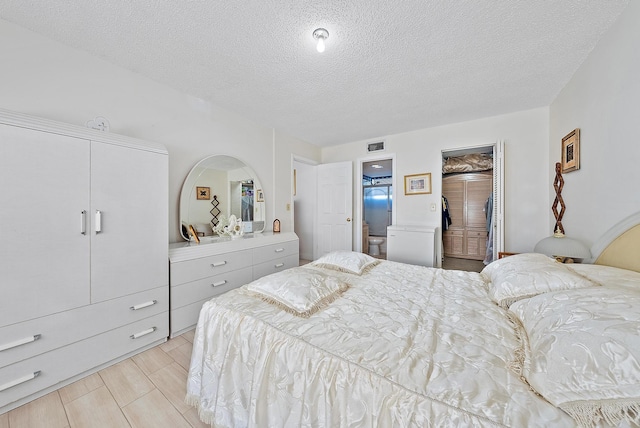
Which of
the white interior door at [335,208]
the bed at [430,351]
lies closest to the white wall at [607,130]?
the bed at [430,351]

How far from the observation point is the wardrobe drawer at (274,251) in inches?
110

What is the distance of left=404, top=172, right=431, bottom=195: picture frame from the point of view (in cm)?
360

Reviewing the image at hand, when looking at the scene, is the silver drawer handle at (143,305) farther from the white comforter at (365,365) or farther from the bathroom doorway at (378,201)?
the bathroom doorway at (378,201)

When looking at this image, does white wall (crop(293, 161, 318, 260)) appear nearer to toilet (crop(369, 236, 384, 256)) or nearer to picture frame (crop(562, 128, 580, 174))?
toilet (crop(369, 236, 384, 256))

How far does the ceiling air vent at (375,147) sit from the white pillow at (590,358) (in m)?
3.45

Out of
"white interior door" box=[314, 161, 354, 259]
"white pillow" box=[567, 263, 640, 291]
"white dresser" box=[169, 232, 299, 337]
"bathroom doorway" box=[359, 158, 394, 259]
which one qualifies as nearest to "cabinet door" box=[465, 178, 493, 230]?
"bathroom doorway" box=[359, 158, 394, 259]

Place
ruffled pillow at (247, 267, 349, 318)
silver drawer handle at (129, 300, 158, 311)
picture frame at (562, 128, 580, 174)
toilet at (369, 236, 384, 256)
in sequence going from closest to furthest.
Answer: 1. ruffled pillow at (247, 267, 349, 318)
2. silver drawer handle at (129, 300, 158, 311)
3. picture frame at (562, 128, 580, 174)
4. toilet at (369, 236, 384, 256)

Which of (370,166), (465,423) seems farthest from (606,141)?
(370,166)

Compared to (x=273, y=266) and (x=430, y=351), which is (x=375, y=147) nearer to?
(x=273, y=266)

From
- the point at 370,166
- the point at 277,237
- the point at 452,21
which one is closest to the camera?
the point at 452,21

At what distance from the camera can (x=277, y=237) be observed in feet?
10.3

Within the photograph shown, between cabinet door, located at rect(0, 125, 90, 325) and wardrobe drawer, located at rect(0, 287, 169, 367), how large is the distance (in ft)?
0.21

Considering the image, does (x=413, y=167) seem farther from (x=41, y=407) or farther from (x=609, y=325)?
(x=41, y=407)

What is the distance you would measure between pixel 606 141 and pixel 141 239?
11.9 feet
